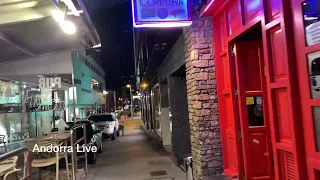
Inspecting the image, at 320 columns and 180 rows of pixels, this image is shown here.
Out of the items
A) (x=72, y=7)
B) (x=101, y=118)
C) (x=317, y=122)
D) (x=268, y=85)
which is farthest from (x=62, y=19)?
(x=101, y=118)

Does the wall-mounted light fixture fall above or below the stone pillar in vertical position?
above

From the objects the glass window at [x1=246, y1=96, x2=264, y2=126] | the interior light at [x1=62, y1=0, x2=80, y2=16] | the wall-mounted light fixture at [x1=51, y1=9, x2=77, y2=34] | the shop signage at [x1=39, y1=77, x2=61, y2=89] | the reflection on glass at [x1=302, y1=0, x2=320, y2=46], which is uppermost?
the interior light at [x1=62, y1=0, x2=80, y2=16]

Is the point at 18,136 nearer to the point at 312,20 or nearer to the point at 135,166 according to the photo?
the point at 135,166

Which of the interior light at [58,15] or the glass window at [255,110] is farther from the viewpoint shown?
the interior light at [58,15]

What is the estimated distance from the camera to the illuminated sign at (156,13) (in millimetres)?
5270

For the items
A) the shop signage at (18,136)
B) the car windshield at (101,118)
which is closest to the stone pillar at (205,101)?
the shop signage at (18,136)

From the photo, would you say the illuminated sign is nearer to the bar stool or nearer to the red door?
the red door

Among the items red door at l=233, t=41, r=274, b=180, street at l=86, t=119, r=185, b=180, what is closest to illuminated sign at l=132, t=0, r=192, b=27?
red door at l=233, t=41, r=274, b=180

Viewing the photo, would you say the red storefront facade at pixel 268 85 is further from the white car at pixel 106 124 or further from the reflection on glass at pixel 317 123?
the white car at pixel 106 124

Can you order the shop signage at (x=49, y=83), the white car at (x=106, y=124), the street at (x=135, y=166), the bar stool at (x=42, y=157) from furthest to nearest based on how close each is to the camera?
the white car at (x=106, y=124)
the shop signage at (x=49, y=83)
the street at (x=135, y=166)
the bar stool at (x=42, y=157)

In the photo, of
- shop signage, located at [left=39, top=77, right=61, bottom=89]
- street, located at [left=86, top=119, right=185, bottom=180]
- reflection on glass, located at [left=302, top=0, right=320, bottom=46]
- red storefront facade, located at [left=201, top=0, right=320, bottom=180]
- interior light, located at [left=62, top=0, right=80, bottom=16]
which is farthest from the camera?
shop signage, located at [left=39, top=77, right=61, bottom=89]

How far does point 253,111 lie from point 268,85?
1296mm

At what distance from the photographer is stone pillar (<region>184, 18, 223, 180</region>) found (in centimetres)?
555

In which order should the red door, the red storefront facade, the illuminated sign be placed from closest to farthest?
the red storefront facade → the red door → the illuminated sign
